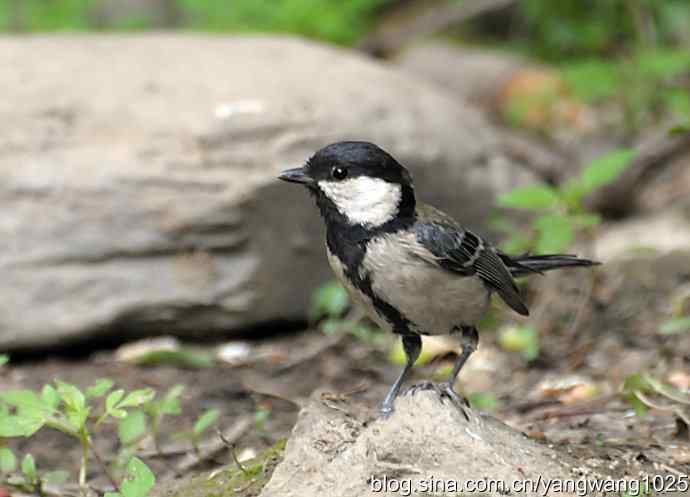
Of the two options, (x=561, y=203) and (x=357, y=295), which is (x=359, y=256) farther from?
(x=561, y=203)

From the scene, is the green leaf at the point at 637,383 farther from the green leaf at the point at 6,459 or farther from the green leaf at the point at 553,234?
the green leaf at the point at 6,459

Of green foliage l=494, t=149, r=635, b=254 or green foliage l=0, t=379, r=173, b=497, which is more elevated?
green foliage l=494, t=149, r=635, b=254

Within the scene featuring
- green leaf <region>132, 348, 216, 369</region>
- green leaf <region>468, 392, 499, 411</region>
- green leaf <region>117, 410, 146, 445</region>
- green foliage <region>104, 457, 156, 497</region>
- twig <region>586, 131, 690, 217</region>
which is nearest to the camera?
green foliage <region>104, 457, 156, 497</region>

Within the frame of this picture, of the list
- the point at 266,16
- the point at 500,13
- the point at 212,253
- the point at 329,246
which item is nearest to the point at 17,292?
the point at 212,253

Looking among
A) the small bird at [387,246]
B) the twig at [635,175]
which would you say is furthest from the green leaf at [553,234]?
the twig at [635,175]

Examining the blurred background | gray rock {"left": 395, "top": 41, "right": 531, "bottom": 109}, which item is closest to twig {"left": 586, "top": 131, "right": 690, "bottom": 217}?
the blurred background

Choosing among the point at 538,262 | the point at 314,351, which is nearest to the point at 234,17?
the point at 314,351

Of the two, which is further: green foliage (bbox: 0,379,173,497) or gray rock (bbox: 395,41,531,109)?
gray rock (bbox: 395,41,531,109)

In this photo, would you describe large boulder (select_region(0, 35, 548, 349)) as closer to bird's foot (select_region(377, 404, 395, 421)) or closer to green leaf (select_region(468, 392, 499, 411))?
green leaf (select_region(468, 392, 499, 411))

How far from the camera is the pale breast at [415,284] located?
3.46 meters

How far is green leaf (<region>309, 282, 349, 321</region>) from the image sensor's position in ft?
17.5

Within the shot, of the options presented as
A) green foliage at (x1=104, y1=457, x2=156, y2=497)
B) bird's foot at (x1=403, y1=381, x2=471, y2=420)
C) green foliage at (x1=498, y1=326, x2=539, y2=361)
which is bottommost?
green foliage at (x1=498, y1=326, x2=539, y2=361)

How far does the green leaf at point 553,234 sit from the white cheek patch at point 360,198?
154 centimetres

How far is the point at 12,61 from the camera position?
19.3ft
